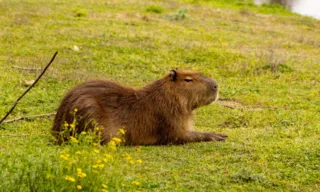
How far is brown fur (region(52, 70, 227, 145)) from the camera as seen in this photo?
Answer: 7.59 metres

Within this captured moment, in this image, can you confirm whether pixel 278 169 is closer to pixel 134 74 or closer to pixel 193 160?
pixel 193 160

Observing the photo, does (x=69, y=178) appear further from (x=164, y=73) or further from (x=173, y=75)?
(x=164, y=73)

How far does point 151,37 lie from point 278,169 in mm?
9489

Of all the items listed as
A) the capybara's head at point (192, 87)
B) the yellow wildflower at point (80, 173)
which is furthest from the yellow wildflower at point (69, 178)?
the capybara's head at point (192, 87)

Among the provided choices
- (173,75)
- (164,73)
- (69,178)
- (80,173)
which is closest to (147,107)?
(173,75)

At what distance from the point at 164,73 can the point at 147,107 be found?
199 inches

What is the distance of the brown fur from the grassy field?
0.25 m

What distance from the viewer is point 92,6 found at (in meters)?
20.3

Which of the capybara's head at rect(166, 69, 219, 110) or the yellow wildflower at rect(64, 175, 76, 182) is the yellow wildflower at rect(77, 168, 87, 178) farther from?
the capybara's head at rect(166, 69, 219, 110)

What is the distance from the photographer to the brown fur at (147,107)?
7590 mm

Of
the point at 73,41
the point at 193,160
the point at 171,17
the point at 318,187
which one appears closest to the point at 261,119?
the point at 193,160

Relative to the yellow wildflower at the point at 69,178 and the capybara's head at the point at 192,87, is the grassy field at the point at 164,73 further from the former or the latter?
the capybara's head at the point at 192,87

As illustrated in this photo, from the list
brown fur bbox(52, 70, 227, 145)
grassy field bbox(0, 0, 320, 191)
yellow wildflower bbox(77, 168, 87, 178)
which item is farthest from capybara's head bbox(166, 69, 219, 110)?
yellow wildflower bbox(77, 168, 87, 178)

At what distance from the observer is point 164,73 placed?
1297 cm
